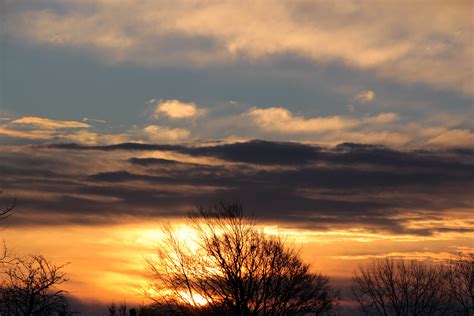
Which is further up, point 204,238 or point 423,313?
point 204,238

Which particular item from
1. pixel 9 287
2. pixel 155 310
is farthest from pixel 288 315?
pixel 9 287

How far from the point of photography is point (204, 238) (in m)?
57.6

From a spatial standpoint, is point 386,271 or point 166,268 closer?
point 166,268

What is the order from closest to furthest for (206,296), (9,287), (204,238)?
(9,287) < (206,296) < (204,238)

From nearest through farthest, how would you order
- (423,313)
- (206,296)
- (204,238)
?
(206,296) → (204,238) → (423,313)

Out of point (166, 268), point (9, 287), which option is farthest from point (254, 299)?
point (9, 287)

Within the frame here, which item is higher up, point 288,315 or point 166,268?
point 166,268

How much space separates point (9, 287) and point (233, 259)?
19.9 m

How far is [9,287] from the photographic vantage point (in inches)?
1592

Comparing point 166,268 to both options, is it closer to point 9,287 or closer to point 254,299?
point 254,299

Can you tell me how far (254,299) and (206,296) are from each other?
146 inches

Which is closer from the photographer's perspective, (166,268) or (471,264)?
(166,268)

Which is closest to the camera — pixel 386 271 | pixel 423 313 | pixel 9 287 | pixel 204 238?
pixel 9 287

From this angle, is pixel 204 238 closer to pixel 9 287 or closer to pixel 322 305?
pixel 322 305
